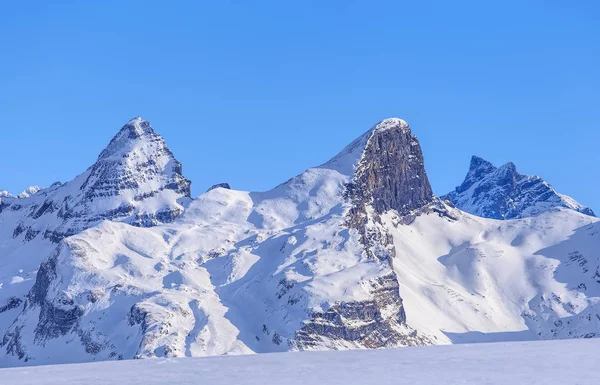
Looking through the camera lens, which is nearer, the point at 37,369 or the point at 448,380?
the point at 448,380

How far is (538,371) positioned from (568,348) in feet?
41.3

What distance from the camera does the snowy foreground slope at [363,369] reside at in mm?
64375

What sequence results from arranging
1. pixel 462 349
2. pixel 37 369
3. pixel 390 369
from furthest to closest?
1. pixel 462 349
2. pixel 37 369
3. pixel 390 369

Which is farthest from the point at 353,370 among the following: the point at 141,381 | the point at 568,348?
the point at 568,348

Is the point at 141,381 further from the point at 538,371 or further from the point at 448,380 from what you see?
the point at 538,371

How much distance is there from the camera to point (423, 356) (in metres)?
74.8

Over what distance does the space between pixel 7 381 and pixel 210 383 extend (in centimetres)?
1266

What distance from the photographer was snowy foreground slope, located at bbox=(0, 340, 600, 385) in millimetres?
64375

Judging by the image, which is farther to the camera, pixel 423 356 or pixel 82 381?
pixel 423 356

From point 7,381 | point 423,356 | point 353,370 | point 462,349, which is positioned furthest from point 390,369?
point 7,381

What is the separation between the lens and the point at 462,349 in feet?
260

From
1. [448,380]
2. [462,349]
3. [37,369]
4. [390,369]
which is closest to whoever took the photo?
[448,380]

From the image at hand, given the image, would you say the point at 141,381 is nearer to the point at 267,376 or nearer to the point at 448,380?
the point at 267,376

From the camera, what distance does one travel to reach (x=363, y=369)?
68.6 metres
